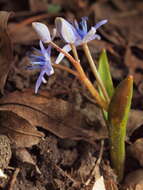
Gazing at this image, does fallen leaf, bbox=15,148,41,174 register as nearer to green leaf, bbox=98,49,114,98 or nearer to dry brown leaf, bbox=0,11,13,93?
dry brown leaf, bbox=0,11,13,93

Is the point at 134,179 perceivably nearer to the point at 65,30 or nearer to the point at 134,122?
the point at 134,122

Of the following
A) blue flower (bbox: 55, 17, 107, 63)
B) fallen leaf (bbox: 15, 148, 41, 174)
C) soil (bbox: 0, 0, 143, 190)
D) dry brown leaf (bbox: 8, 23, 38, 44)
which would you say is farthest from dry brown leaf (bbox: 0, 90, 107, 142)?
dry brown leaf (bbox: 8, 23, 38, 44)

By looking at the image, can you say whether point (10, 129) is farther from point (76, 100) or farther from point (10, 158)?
point (76, 100)

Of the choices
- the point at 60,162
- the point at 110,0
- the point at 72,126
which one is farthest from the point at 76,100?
the point at 110,0

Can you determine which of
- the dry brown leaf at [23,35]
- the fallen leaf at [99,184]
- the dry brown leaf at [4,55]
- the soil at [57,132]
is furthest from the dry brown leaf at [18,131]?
the dry brown leaf at [23,35]

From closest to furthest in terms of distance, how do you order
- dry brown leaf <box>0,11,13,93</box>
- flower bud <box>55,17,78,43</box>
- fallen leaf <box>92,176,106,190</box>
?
flower bud <box>55,17,78,43</box> → fallen leaf <box>92,176,106,190</box> → dry brown leaf <box>0,11,13,93</box>

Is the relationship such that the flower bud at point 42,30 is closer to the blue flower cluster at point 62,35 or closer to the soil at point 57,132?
the blue flower cluster at point 62,35
